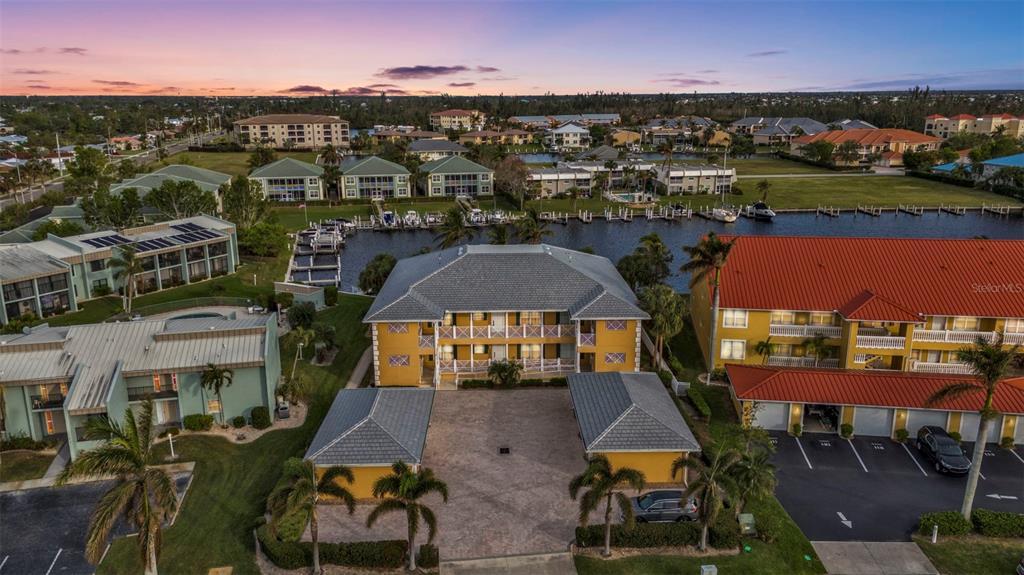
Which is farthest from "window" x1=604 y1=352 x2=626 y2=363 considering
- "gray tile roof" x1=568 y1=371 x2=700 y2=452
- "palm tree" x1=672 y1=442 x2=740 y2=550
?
"palm tree" x1=672 y1=442 x2=740 y2=550

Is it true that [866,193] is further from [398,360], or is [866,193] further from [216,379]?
[216,379]

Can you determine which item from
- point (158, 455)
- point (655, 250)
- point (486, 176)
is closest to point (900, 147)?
point (486, 176)

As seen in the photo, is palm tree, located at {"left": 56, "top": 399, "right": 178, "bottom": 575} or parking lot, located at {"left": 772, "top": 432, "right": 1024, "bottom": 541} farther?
parking lot, located at {"left": 772, "top": 432, "right": 1024, "bottom": 541}

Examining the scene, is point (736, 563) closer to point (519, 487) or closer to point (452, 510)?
point (519, 487)

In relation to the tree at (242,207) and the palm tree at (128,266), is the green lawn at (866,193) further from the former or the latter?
the palm tree at (128,266)

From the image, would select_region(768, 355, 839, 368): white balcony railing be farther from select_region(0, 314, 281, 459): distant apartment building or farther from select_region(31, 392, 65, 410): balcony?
select_region(31, 392, 65, 410): balcony

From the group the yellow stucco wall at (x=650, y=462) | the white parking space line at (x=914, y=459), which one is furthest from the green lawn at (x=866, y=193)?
the yellow stucco wall at (x=650, y=462)
